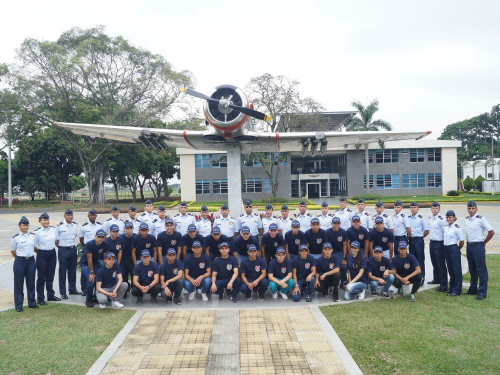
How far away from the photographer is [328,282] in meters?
7.20

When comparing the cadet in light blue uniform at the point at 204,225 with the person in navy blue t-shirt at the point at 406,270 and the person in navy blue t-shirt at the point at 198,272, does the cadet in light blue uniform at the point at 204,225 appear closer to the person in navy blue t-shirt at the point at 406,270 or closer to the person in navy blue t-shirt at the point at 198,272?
the person in navy blue t-shirt at the point at 198,272

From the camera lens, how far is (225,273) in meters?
7.32

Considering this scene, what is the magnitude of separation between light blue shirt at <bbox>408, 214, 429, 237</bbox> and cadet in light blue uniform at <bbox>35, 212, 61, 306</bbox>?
8.19 metres

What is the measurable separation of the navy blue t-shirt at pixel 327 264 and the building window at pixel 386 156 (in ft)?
126

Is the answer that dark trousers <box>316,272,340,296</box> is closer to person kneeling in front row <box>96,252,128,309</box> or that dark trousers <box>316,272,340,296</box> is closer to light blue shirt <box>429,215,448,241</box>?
light blue shirt <box>429,215,448,241</box>

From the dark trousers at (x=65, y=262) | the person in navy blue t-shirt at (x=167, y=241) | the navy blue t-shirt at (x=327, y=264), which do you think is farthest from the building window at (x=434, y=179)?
the dark trousers at (x=65, y=262)

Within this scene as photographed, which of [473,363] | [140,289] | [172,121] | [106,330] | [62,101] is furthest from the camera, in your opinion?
[172,121]

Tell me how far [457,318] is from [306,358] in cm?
311

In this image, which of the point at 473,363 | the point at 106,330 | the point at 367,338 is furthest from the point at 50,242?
the point at 473,363

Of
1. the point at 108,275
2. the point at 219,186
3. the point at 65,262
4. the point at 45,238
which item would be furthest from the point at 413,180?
the point at 45,238

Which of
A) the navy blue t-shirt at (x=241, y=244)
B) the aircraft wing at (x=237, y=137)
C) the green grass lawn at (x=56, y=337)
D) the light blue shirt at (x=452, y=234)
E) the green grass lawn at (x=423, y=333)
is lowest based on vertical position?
the green grass lawn at (x=423, y=333)

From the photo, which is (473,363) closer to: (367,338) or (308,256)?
(367,338)

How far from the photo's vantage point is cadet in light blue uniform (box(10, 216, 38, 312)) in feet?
21.9

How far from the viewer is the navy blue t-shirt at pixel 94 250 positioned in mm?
7229
